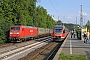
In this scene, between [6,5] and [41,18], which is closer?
[6,5]

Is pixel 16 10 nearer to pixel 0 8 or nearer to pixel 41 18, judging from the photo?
pixel 0 8

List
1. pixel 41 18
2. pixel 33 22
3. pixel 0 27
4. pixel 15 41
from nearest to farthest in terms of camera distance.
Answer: pixel 0 27 < pixel 15 41 < pixel 33 22 < pixel 41 18

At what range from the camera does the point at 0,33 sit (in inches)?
1483

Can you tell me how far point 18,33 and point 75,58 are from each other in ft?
80.7

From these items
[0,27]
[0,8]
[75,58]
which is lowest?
[75,58]

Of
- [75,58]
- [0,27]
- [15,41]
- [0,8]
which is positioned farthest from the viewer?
[0,8]

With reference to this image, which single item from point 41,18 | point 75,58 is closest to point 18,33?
point 75,58

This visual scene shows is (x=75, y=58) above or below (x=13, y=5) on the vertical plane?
below

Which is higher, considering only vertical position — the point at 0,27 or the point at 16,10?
the point at 16,10

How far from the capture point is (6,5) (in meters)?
52.8

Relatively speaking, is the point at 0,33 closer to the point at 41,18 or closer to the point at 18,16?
the point at 18,16

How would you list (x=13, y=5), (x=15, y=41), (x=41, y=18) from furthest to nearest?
(x=41, y=18) < (x=13, y=5) < (x=15, y=41)

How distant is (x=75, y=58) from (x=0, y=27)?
23.5 metres

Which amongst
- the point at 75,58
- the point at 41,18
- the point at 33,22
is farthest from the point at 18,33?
the point at 41,18
